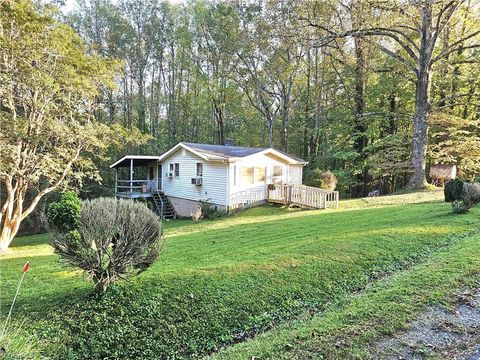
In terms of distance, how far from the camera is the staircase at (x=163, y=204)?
1969 cm

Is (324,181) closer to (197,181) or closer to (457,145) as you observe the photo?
(457,145)

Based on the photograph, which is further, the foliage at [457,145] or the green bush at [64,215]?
the foliage at [457,145]

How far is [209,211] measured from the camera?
1680 centimetres

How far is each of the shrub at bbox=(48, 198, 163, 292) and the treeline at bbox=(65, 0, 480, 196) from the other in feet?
39.5

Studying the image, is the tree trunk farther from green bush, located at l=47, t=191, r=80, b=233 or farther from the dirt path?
green bush, located at l=47, t=191, r=80, b=233

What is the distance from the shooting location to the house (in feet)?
54.8

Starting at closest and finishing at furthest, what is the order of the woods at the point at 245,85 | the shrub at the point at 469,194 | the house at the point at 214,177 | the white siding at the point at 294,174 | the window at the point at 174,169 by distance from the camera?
the shrub at the point at 469,194 → the woods at the point at 245,85 → the house at the point at 214,177 → the window at the point at 174,169 → the white siding at the point at 294,174

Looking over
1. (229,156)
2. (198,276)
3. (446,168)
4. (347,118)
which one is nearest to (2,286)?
(198,276)

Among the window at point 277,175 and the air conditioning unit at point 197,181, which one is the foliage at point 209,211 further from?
the window at point 277,175

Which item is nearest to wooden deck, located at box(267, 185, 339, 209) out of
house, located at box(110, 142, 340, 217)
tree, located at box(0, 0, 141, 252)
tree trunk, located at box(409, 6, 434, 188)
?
house, located at box(110, 142, 340, 217)

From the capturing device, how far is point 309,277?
5305 millimetres

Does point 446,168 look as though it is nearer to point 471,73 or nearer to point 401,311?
point 471,73

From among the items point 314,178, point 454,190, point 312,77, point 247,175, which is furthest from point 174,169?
point 454,190

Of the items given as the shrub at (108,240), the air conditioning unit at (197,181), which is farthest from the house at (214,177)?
the shrub at (108,240)
